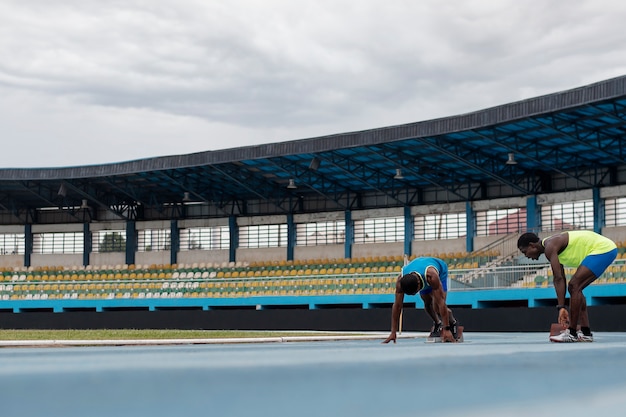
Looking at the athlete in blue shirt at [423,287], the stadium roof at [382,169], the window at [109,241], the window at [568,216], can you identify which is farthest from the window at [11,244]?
the athlete in blue shirt at [423,287]

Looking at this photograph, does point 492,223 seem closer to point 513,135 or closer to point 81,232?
point 513,135

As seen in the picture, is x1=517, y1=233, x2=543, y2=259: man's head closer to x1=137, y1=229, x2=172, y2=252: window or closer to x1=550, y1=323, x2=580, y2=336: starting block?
x1=550, y1=323, x2=580, y2=336: starting block

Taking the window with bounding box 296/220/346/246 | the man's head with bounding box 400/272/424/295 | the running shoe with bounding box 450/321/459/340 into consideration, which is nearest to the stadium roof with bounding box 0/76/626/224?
the window with bounding box 296/220/346/246

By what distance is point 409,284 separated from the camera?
12.1m

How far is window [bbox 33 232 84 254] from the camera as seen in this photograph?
64750 mm

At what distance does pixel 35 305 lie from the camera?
50.3 meters

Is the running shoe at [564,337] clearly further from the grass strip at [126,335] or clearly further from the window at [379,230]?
the window at [379,230]

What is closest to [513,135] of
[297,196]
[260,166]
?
[260,166]

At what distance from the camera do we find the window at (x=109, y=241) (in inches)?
2502

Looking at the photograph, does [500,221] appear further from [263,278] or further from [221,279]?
[221,279]

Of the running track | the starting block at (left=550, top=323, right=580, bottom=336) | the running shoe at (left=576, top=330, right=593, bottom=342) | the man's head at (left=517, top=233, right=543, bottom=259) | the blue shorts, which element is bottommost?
the running shoe at (left=576, top=330, right=593, bottom=342)

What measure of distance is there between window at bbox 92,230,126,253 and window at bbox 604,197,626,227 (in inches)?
1323

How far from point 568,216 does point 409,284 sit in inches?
1481

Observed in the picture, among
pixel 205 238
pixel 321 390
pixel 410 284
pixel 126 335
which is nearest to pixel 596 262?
pixel 410 284
